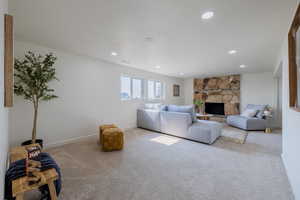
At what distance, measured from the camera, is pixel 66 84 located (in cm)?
328

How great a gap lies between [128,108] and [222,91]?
4.91 meters

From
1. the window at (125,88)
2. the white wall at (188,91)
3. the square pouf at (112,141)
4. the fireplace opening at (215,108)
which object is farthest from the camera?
the white wall at (188,91)

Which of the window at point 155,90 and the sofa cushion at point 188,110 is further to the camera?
the window at point 155,90

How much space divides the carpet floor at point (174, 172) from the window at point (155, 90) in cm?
307

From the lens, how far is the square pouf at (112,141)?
2.83 m

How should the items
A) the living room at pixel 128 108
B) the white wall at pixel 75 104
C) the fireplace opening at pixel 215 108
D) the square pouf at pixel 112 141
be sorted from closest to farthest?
the living room at pixel 128 108 → the white wall at pixel 75 104 → the square pouf at pixel 112 141 → the fireplace opening at pixel 215 108

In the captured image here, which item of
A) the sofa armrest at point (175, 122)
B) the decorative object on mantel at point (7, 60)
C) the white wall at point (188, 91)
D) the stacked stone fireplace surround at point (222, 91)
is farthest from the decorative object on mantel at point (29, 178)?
the white wall at point (188, 91)

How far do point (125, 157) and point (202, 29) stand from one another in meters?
2.74

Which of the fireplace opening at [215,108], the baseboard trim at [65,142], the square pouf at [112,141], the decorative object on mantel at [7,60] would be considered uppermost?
the decorative object on mantel at [7,60]

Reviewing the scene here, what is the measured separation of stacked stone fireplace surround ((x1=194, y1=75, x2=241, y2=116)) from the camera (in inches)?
244

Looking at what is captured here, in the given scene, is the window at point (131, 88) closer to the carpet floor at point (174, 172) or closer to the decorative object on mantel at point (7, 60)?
the carpet floor at point (174, 172)

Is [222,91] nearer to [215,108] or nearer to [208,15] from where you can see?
[215,108]

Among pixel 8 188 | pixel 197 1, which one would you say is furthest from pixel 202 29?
pixel 8 188

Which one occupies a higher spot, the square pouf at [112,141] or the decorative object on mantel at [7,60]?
the decorative object on mantel at [7,60]
